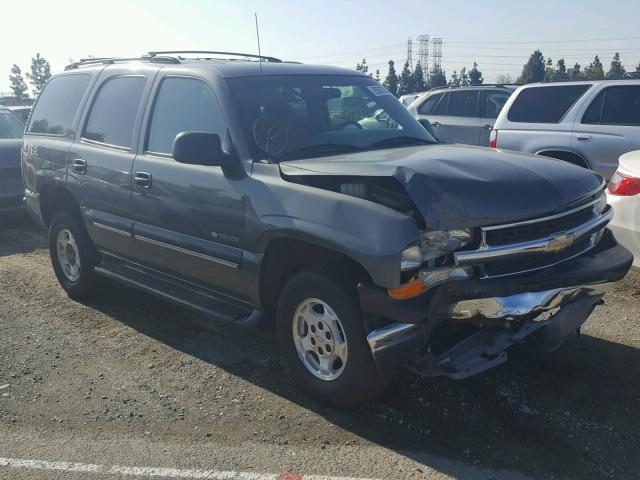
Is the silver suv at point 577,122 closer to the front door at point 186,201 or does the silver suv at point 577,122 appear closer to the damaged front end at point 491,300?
the damaged front end at point 491,300

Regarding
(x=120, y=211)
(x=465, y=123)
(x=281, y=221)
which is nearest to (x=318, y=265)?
(x=281, y=221)

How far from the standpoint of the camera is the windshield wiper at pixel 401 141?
15.2 feet

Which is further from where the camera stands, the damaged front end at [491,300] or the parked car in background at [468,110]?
the parked car in background at [468,110]

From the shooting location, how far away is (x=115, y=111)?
17.9ft

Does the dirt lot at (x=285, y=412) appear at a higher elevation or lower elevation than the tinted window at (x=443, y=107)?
lower

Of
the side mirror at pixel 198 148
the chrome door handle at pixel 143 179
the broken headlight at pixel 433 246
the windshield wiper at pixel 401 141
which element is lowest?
the broken headlight at pixel 433 246

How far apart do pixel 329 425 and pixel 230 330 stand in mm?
1784

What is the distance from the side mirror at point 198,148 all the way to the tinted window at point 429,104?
354 inches

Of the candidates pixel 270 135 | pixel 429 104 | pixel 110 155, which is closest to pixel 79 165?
pixel 110 155

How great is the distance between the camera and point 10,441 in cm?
379

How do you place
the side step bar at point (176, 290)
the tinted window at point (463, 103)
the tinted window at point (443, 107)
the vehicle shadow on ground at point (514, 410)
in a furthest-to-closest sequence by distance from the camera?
the tinted window at point (443, 107), the tinted window at point (463, 103), the side step bar at point (176, 290), the vehicle shadow on ground at point (514, 410)

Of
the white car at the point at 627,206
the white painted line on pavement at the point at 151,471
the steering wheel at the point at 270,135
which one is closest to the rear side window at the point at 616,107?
the white car at the point at 627,206

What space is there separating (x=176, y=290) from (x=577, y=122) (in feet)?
19.2

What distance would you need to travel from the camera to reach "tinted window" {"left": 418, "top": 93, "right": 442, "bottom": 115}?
40.8ft
